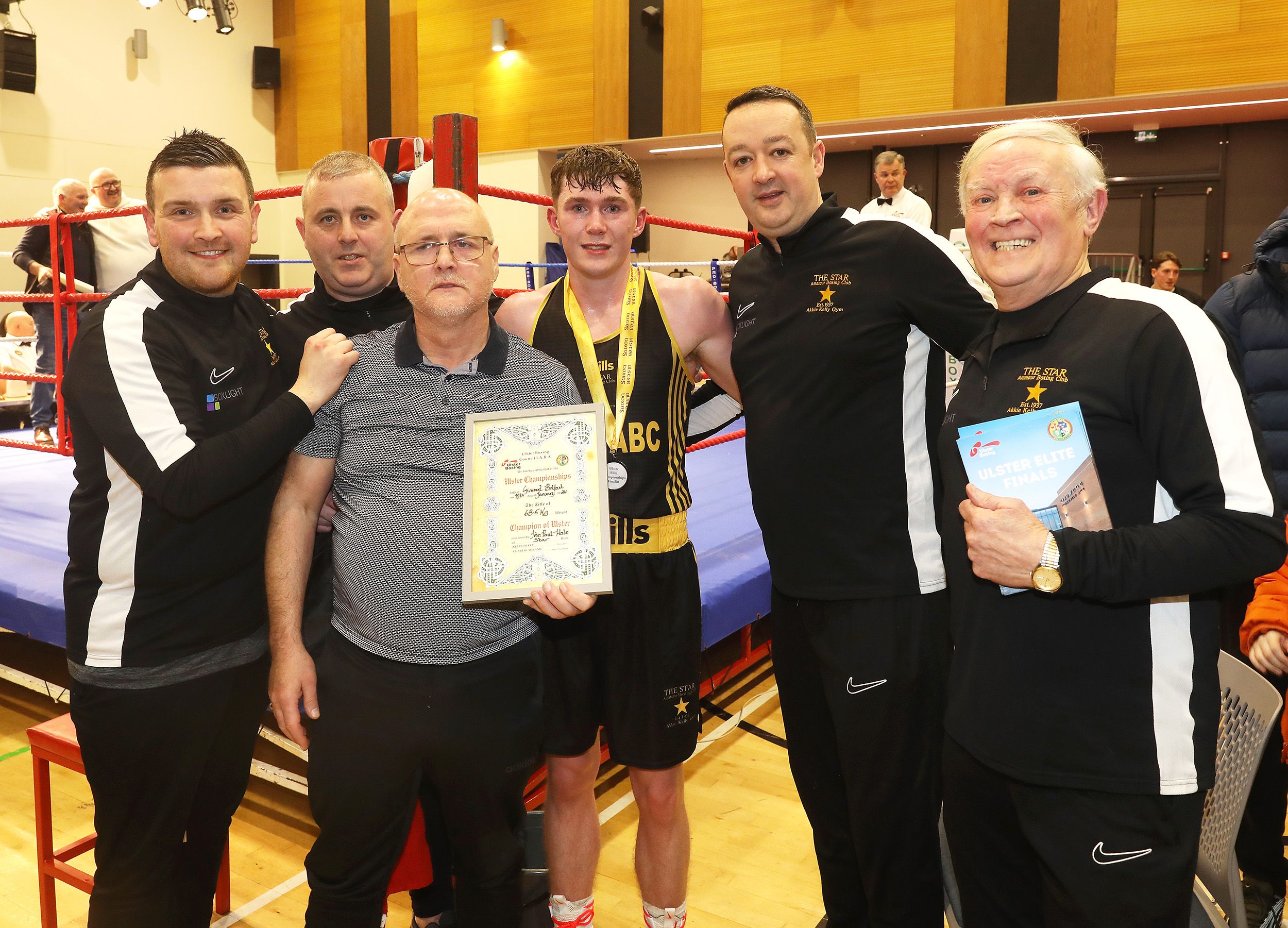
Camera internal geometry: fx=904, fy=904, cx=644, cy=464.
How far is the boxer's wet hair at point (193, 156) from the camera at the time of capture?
1549 millimetres

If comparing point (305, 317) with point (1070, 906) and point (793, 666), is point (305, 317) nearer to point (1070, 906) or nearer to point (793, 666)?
point (793, 666)

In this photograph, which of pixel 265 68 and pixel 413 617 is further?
pixel 265 68

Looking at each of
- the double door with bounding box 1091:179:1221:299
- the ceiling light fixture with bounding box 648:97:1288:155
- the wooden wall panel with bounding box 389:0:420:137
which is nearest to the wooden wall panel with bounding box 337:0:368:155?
the wooden wall panel with bounding box 389:0:420:137

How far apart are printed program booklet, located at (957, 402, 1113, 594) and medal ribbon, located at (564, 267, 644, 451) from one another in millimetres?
806

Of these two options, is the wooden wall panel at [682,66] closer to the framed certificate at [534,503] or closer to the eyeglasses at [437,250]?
the eyeglasses at [437,250]

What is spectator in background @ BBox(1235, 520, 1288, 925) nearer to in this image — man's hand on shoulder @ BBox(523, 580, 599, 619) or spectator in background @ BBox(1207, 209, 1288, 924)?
spectator in background @ BBox(1207, 209, 1288, 924)

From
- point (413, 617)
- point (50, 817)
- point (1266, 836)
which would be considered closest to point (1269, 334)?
point (1266, 836)

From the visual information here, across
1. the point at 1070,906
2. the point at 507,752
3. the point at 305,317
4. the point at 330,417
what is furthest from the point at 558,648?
the point at 1070,906

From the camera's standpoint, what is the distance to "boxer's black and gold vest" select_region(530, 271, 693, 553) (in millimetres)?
1820

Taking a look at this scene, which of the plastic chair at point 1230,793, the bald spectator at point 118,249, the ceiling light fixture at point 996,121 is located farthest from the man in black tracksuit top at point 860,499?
the ceiling light fixture at point 996,121

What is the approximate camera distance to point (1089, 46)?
7594 mm

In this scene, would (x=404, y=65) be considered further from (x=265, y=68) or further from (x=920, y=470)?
(x=920, y=470)

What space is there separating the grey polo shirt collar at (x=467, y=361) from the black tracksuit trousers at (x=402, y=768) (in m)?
0.49

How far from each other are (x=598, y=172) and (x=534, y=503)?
75 cm
